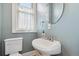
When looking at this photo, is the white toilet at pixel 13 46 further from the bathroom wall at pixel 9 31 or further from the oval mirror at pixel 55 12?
the oval mirror at pixel 55 12

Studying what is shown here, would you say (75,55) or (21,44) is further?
(21,44)

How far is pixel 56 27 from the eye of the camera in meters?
1.13

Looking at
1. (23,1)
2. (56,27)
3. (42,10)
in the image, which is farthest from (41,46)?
(23,1)

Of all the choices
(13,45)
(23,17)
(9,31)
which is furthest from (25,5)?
(13,45)

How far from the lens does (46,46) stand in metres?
1.12

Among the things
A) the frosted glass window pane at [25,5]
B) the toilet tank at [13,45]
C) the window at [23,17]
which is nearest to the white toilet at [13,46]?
the toilet tank at [13,45]

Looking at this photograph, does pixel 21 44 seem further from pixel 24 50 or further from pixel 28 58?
pixel 28 58

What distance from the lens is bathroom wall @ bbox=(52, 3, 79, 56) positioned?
102 centimetres

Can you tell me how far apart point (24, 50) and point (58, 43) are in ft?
1.24

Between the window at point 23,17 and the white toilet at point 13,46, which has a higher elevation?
the window at point 23,17

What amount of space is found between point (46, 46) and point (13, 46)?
0.36 meters

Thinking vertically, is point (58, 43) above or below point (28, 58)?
above

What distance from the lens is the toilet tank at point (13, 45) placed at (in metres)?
1.12

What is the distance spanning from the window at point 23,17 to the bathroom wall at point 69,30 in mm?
272
